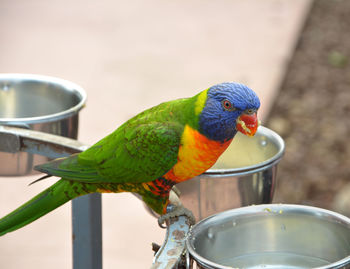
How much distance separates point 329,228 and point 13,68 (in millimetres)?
3376

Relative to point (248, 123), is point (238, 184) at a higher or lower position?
lower

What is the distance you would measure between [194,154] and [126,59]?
3125 millimetres

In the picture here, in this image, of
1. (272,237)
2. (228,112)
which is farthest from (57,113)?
(272,237)

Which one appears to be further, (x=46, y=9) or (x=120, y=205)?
(x=46, y=9)

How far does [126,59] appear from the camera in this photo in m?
4.29

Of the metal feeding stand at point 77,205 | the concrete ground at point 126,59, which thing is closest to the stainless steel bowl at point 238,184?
the metal feeding stand at point 77,205

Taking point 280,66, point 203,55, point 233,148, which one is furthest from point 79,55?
point 233,148

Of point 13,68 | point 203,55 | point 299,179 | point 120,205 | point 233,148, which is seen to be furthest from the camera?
point 203,55

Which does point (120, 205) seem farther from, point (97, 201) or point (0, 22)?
point (0, 22)

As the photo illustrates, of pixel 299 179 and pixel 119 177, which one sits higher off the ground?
pixel 119 177

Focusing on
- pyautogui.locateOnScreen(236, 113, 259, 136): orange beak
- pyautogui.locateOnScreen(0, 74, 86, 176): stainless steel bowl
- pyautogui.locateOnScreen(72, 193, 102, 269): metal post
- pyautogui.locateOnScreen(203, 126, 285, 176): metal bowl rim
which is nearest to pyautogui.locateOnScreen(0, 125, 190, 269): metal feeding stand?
pyautogui.locateOnScreen(72, 193, 102, 269): metal post

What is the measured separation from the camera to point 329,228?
1.04 meters

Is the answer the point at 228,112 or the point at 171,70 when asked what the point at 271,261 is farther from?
the point at 171,70

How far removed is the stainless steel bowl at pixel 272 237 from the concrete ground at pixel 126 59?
152 centimetres
